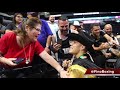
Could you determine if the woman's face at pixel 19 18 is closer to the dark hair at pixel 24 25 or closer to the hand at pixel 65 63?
the dark hair at pixel 24 25

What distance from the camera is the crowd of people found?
14.1ft

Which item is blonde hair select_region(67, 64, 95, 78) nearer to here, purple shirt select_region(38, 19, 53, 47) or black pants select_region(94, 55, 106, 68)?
black pants select_region(94, 55, 106, 68)

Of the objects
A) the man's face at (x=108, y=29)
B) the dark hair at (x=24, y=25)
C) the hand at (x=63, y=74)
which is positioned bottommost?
the hand at (x=63, y=74)

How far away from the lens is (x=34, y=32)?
433 centimetres

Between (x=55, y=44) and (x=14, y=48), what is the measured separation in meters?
0.62

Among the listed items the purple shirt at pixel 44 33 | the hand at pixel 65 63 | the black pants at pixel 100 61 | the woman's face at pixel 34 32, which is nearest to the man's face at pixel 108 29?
the black pants at pixel 100 61

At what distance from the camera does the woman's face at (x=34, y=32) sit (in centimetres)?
427

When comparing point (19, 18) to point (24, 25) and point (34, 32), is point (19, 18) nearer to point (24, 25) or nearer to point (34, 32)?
point (24, 25)
